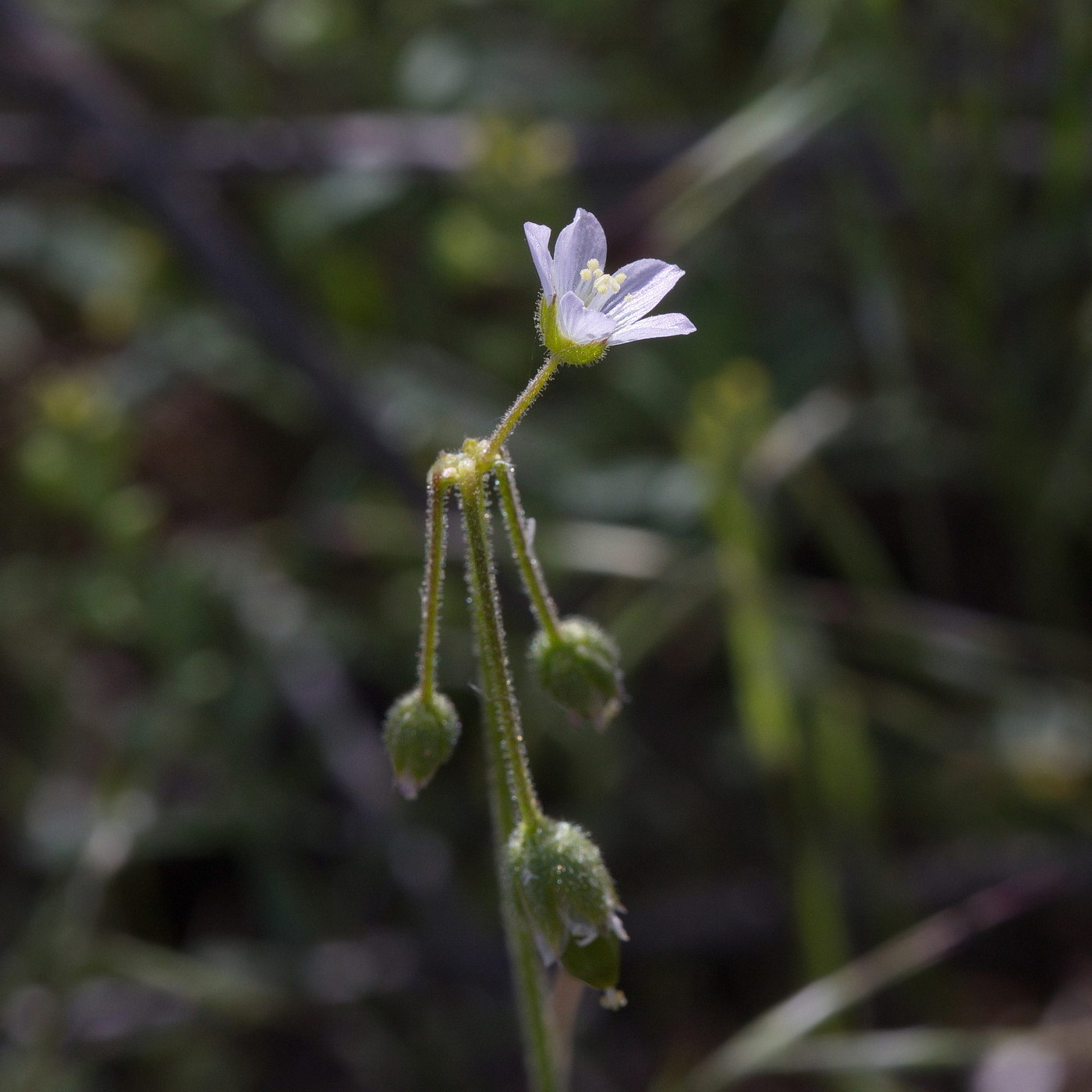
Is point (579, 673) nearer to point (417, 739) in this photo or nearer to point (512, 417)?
point (417, 739)

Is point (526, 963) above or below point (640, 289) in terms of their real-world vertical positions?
below

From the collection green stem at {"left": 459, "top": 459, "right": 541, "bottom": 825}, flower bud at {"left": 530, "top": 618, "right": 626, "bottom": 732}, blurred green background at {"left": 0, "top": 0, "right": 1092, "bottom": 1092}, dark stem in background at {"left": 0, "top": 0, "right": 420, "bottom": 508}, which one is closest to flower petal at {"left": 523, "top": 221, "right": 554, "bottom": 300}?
green stem at {"left": 459, "top": 459, "right": 541, "bottom": 825}

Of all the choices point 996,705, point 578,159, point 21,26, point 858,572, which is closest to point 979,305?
point 858,572

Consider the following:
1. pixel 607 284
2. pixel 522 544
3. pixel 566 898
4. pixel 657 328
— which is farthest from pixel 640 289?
pixel 566 898

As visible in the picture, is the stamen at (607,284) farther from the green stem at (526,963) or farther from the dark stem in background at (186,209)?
the dark stem in background at (186,209)

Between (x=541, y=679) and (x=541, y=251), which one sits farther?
(x=541, y=679)

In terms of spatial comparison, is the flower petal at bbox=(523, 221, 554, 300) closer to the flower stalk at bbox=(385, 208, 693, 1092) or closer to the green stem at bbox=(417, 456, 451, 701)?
the flower stalk at bbox=(385, 208, 693, 1092)
